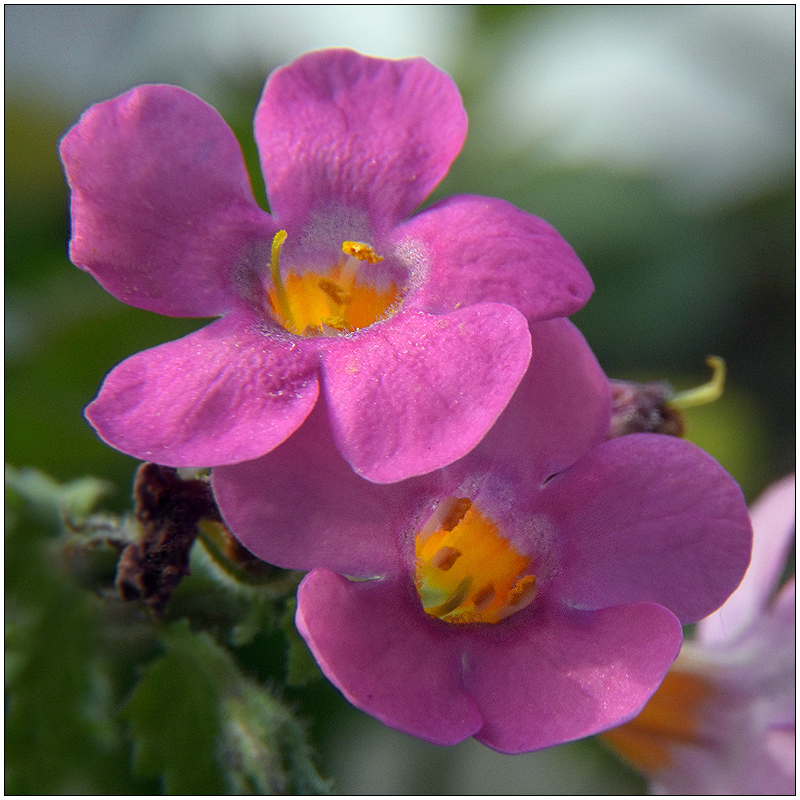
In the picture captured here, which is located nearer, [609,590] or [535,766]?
[609,590]

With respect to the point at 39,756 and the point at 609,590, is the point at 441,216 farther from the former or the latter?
the point at 39,756

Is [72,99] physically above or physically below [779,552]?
above

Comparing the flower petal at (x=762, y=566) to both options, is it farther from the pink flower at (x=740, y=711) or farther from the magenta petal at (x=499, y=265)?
the magenta petal at (x=499, y=265)

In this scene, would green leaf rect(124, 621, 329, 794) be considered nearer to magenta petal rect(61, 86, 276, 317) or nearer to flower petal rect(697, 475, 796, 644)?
magenta petal rect(61, 86, 276, 317)

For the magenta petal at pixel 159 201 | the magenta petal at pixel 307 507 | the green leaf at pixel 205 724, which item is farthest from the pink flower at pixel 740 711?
the magenta petal at pixel 159 201

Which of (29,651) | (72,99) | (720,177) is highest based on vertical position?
(72,99)

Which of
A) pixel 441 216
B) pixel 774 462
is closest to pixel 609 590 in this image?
pixel 441 216

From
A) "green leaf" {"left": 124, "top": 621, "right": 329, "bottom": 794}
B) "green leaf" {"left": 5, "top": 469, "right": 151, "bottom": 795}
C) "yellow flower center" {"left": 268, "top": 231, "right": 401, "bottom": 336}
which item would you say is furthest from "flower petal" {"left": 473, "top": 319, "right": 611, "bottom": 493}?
"green leaf" {"left": 5, "top": 469, "right": 151, "bottom": 795}
